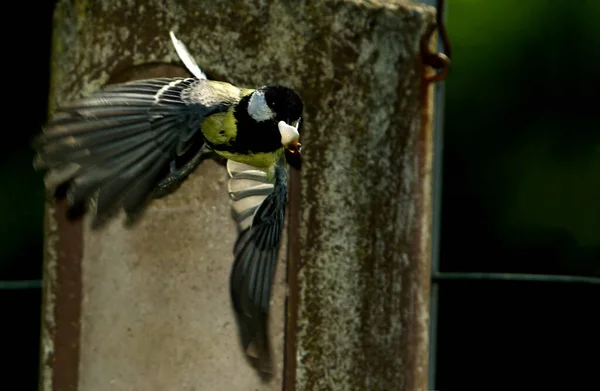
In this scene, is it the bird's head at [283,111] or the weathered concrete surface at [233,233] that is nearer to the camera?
the bird's head at [283,111]

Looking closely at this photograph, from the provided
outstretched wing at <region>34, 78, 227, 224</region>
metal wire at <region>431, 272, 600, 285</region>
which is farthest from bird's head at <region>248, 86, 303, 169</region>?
metal wire at <region>431, 272, 600, 285</region>

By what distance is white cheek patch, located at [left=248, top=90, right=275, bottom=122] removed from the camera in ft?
7.26

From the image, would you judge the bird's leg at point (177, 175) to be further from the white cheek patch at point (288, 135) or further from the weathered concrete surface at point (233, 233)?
the white cheek patch at point (288, 135)

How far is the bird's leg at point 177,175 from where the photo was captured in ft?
7.82

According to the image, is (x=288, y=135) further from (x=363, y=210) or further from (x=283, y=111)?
(x=363, y=210)

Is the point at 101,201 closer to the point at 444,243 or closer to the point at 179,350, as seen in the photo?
the point at 179,350

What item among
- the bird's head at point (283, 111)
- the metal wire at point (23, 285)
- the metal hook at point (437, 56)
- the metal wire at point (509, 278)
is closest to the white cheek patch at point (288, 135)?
the bird's head at point (283, 111)

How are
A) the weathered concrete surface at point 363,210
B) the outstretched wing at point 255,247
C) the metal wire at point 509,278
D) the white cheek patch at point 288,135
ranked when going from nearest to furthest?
the white cheek patch at point 288,135
the outstretched wing at point 255,247
the weathered concrete surface at point 363,210
the metal wire at point 509,278

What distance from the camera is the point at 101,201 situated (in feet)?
7.12

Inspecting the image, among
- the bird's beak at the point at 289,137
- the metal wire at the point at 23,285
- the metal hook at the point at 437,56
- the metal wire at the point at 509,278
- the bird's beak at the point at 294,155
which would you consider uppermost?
the metal hook at the point at 437,56

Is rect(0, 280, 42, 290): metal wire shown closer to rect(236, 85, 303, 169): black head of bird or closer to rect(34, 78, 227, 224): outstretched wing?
rect(34, 78, 227, 224): outstretched wing

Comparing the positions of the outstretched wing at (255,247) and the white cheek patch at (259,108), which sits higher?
the white cheek patch at (259,108)

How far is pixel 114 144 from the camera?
221 centimetres

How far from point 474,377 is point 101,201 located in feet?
6.45
